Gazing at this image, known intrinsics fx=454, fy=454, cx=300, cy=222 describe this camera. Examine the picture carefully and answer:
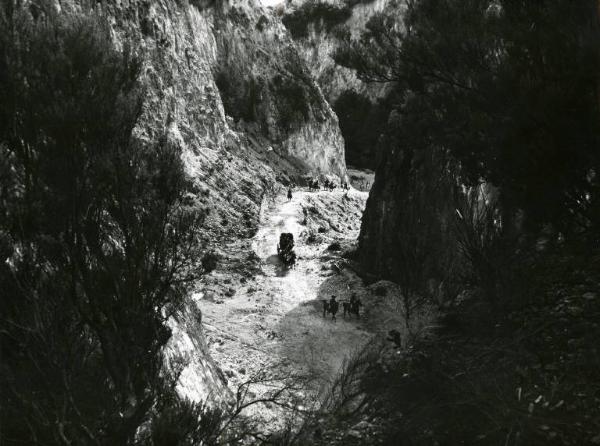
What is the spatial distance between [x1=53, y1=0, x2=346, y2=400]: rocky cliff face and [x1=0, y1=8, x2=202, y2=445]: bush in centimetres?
271

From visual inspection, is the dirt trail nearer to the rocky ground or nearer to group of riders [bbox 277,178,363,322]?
the rocky ground

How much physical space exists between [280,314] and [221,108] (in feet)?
90.1

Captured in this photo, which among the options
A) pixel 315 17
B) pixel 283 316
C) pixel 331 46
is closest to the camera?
pixel 283 316

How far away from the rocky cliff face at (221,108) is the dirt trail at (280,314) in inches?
94.6

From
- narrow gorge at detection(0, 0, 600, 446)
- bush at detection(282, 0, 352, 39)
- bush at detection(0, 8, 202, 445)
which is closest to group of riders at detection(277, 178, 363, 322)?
narrow gorge at detection(0, 0, 600, 446)

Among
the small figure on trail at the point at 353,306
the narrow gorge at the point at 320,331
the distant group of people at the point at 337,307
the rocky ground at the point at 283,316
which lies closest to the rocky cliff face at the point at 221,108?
the rocky ground at the point at 283,316

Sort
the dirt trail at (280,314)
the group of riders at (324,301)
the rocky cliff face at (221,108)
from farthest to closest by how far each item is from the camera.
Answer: the rocky cliff face at (221,108) < the group of riders at (324,301) < the dirt trail at (280,314)

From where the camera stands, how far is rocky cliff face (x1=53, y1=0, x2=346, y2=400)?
97.5 feet

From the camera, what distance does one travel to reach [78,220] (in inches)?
371

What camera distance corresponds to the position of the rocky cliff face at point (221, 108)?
1170 inches

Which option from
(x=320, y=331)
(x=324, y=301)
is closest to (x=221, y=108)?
(x=324, y=301)

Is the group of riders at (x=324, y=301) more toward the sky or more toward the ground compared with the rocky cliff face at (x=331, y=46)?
more toward the ground

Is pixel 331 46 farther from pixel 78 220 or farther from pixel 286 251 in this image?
pixel 78 220

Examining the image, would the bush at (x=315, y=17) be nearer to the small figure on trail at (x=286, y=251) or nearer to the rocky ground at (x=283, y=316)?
the rocky ground at (x=283, y=316)
